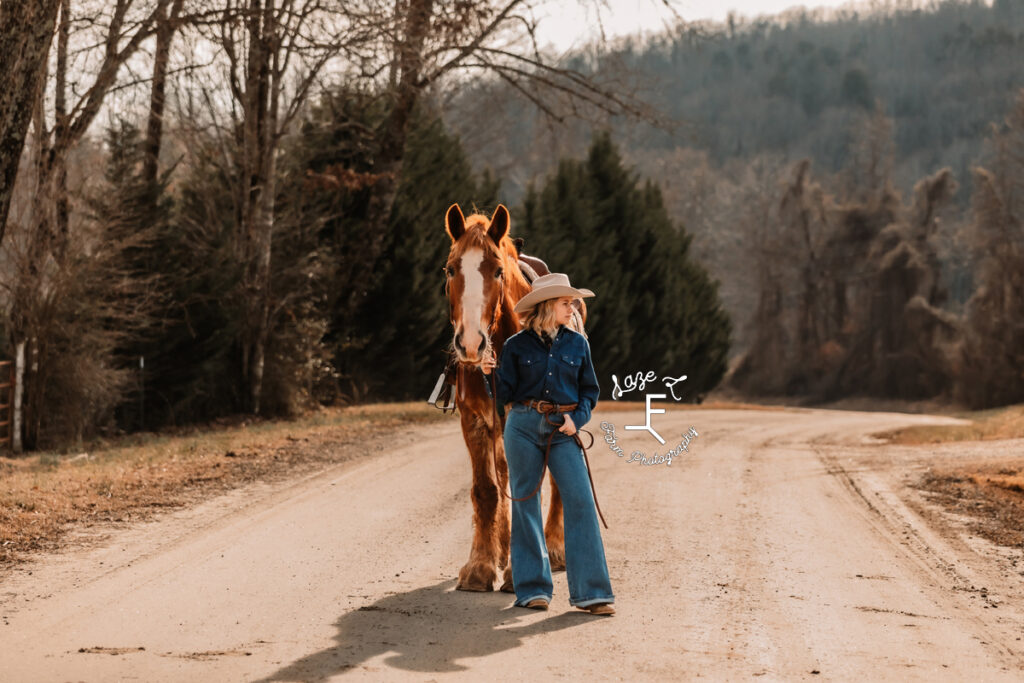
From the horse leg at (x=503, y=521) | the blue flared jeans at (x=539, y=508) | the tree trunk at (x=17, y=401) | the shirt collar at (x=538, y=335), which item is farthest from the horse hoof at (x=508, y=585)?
the tree trunk at (x=17, y=401)

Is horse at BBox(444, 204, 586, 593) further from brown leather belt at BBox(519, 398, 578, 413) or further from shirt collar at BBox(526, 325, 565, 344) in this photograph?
brown leather belt at BBox(519, 398, 578, 413)

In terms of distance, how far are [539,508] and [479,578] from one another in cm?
79

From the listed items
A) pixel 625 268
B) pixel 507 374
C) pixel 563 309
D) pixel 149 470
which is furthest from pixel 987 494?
pixel 625 268

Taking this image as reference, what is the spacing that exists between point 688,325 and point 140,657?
37443 millimetres

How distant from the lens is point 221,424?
21.0 m

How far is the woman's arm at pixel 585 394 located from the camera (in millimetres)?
7273

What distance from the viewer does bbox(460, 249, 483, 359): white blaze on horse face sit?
6.96 meters

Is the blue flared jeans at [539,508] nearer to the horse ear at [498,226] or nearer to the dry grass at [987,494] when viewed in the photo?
the horse ear at [498,226]

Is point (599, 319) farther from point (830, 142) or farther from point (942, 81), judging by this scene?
Answer: point (942, 81)

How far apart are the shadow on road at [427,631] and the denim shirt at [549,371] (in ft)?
4.21

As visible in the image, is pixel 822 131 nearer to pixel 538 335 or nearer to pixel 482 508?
pixel 482 508

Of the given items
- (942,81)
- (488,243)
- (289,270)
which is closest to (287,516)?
(488,243)

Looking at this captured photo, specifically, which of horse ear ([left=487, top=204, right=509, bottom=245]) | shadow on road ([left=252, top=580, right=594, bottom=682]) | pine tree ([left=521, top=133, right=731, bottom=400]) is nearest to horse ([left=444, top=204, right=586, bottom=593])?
horse ear ([left=487, top=204, right=509, bottom=245])

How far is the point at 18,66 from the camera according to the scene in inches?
340
